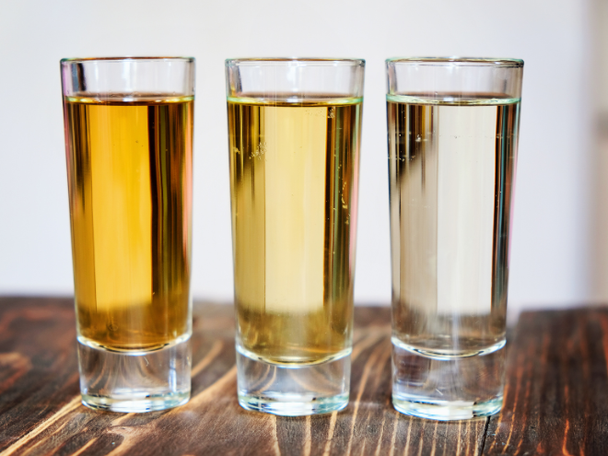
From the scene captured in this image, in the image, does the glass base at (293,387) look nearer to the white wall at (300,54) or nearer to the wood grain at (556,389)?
the wood grain at (556,389)

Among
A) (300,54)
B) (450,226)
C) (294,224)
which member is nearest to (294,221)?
(294,224)

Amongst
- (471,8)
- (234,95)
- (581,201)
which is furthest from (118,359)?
(581,201)

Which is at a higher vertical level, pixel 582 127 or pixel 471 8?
pixel 471 8

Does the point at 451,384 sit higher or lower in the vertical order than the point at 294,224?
lower

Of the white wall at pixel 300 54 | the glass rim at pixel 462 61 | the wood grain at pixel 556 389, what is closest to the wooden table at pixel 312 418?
the wood grain at pixel 556 389

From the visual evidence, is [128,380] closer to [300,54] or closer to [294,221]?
[294,221]

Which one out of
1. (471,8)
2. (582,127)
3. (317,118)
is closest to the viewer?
(317,118)

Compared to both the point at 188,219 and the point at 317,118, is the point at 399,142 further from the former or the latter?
the point at 188,219

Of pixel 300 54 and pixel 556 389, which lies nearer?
pixel 556 389

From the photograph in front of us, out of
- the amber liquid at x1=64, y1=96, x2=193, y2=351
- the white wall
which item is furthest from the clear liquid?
the white wall
